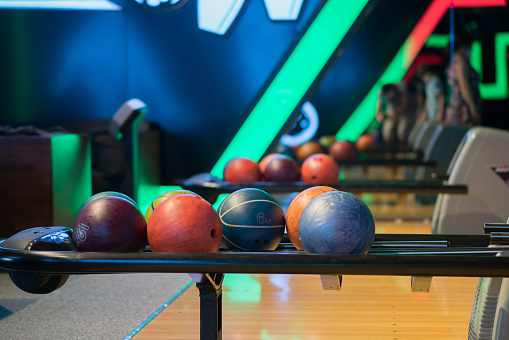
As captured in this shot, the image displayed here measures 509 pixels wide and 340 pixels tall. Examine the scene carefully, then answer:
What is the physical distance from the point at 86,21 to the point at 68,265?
486 cm

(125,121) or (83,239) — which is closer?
(83,239)

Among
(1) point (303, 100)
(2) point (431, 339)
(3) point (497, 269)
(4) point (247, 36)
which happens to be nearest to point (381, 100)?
(1) point (303, 100)

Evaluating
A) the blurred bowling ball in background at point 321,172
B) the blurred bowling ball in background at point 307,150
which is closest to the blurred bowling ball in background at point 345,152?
Answer: the blurred bowling ball in background at point 307,150

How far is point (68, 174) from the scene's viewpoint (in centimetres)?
444

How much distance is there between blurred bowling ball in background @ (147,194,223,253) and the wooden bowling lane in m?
0.79

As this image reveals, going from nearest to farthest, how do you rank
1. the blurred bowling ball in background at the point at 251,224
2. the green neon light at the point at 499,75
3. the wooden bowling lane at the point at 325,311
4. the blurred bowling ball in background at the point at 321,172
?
the blurred bowling ball in background at the point at 251,224 → the wooden bowling lane at the point at 325,311 → the blurred bowling ball in background at the point at 321,172 → the green neon light at the point at 499,75

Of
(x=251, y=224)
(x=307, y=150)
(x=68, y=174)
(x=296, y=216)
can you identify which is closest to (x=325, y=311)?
(x=296, y=216)

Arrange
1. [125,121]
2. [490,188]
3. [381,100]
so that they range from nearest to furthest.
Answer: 1. [490,188]
2. [125,121]
3. [381,100]

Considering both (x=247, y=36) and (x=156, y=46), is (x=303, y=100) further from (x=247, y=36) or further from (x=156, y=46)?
(x=156, y=46)

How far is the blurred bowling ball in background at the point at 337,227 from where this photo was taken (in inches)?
76.0

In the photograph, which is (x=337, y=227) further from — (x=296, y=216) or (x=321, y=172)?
(x=321, y=172)

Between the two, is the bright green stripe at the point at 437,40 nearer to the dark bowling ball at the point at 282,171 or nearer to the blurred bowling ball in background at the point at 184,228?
the dark bowling ball at the point at 282,171

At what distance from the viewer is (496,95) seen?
585 centimetres

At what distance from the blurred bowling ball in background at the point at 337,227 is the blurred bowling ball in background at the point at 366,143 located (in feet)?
16.8
